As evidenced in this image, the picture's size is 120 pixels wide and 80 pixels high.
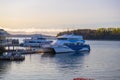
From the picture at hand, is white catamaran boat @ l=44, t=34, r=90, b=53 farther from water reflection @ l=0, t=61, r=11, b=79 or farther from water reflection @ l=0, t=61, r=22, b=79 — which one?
water reflection @ l=0, t=61, r=11, b=79

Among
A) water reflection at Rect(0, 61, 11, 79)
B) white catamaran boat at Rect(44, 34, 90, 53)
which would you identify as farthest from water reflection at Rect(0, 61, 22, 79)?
white catamaran boat at Rect(44, 34, 90, 53)

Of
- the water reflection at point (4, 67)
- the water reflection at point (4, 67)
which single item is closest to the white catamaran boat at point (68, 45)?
the water reflection at point (4, 67)

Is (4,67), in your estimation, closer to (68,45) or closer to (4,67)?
(4,67)

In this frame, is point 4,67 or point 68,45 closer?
point 4,67

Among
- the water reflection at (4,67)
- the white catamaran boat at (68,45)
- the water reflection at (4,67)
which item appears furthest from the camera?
the white catamaran boat at (68,45)

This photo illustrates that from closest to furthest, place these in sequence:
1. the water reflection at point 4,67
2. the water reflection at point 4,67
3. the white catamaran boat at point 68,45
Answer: the water reflection at point 4,67, the water reflection at point 4,67, the white catamaran boat at point 68,45

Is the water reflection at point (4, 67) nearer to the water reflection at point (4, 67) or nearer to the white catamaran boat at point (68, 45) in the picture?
the water reflection at point (4, 67)

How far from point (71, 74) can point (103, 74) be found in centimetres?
445

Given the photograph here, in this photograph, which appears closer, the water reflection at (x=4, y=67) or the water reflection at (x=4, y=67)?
the water reflection at (x=4, y=67)

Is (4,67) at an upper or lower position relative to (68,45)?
lower

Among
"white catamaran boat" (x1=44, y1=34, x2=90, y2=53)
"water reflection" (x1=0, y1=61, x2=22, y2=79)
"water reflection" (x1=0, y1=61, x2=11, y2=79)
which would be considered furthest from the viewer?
"white catamaran boat" (x1=44, y1=34, x2=90, y2=53)

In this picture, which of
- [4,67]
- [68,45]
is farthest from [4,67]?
[68,45]

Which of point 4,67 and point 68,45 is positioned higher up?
point 68,45

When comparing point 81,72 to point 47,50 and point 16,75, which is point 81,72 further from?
point 47,50
